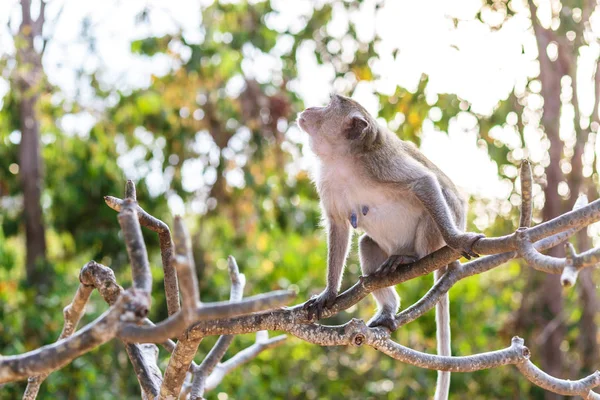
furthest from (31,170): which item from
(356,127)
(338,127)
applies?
(356,127)

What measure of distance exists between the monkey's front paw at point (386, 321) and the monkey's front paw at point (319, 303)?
0.23m

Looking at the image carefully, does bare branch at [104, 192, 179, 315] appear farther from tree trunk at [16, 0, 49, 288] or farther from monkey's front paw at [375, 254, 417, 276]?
tree trunk at [16, 0, 49, 288]

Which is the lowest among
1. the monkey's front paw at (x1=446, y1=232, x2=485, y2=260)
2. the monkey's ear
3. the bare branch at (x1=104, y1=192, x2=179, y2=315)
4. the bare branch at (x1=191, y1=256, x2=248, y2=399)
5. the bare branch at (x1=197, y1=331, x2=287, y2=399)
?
the bare branch at (x1=197, y1=331, x2=287, y2=399)

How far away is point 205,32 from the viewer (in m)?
7.17

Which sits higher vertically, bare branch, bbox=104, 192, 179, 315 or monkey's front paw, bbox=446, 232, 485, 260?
bare branch, bbox=104, 192, 179, 315

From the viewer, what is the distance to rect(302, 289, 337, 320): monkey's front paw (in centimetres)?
312

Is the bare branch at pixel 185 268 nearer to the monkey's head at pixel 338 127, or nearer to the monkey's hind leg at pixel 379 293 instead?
the monkey's hind leg at pixel 379 293

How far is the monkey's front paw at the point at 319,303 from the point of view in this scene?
312 cm

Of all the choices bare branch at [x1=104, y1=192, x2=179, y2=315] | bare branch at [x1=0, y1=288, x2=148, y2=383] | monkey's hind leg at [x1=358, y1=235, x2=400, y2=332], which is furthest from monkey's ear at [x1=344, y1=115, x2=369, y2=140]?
bare branch at [x1=0, y1=288, x2=148, y2=383]

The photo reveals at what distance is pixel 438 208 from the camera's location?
318 centimetres

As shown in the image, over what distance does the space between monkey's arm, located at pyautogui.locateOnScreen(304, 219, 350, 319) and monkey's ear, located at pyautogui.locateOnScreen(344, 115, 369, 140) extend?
0.43m

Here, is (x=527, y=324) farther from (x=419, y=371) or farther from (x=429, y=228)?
(x=429, y=228)

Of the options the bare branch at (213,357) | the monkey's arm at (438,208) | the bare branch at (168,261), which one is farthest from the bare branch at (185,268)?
the bare branch at (213,357)

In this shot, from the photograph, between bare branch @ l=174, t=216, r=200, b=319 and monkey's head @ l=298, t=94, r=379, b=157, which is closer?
bare branch @ l=174, t=216, r=200, b=319
